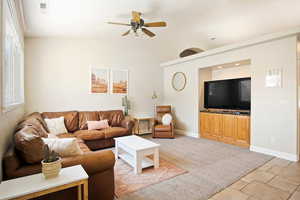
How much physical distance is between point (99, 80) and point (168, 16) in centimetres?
268

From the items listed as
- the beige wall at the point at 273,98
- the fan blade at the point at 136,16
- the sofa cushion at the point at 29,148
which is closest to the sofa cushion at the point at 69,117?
the sofa cushion at the point at 29,148

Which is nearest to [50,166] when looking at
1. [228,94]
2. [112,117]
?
[112,117]

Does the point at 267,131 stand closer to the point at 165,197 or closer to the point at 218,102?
the point at 218,102

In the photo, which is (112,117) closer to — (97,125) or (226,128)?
(97,125)

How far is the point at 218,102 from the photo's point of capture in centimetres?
475

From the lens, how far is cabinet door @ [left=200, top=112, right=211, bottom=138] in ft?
15.5

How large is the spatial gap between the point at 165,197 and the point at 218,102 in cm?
352

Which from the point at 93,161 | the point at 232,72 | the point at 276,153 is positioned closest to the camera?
the point at 93,161

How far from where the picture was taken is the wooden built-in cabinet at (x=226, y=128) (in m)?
3.91

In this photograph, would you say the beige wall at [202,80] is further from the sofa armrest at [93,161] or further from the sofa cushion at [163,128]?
the sofa armrest at [93,161]

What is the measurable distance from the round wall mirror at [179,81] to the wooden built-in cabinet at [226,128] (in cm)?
120

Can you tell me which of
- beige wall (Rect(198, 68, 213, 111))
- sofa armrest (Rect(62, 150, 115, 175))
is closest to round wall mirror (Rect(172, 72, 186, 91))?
beige wall (Rect(198, 68, 213, 111))

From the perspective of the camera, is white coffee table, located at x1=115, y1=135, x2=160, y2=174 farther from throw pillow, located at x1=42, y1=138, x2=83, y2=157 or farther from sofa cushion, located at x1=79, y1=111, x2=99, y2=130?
sofa cushion, located at x1=79, y1=111, x2=99, y2=130

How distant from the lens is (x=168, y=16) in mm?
3566
